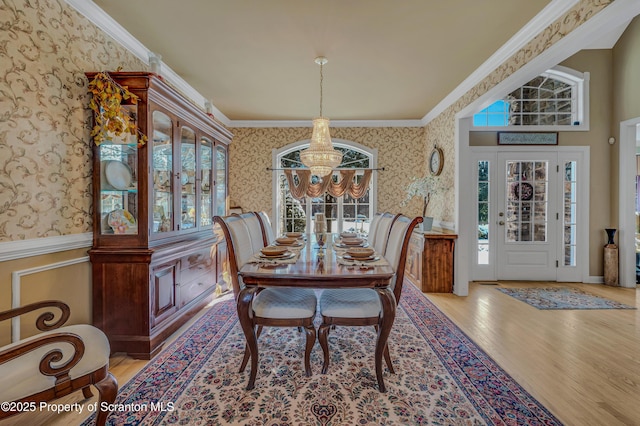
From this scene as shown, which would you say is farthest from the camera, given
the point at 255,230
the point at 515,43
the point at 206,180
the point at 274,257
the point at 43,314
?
the point at 206,180

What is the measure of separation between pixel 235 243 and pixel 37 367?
1.16 metres

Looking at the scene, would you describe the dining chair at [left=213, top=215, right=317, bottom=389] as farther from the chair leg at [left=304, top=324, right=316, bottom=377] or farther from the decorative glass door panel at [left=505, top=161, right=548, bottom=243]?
the decorative glass door panel at [left=505, top=161, right=548, bottom=243]

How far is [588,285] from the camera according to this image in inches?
162

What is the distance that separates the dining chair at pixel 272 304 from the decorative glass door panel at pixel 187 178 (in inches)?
36.9

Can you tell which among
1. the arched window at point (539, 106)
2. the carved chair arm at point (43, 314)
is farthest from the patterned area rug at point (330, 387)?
the arched window at point (539, 106)

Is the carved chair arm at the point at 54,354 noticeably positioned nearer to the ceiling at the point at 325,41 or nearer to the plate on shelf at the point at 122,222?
the plate on shelf at the point at 122,222

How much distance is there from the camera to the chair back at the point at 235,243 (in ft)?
6.68

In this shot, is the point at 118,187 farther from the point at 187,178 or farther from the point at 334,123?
the point at 334,123

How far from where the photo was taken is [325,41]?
101 inches

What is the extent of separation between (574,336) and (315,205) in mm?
3810

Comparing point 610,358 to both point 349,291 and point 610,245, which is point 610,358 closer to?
point 349,291

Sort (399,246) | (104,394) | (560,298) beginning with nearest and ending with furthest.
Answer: (104,394)
(399,246)
(560,298)

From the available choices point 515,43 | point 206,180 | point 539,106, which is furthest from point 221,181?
point 539,106

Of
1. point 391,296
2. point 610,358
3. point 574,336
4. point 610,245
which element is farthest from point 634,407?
point 610,245
